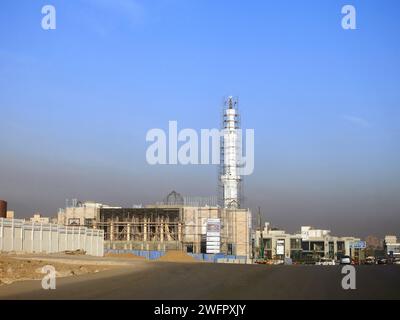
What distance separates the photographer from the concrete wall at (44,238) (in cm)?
5322

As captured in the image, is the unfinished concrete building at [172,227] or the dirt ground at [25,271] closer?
the dirt ground at [25,271]

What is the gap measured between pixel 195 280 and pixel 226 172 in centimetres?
8288

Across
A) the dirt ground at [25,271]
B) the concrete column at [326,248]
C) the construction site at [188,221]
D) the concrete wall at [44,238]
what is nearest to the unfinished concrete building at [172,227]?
the construction site at [188,221]

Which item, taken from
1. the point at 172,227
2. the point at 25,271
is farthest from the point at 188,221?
the point at 25,271

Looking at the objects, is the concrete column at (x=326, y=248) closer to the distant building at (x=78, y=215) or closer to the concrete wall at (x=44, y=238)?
the distant building at (x=78, y=215)

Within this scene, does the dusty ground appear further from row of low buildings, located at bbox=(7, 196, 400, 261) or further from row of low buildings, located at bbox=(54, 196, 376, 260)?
row of low buildings, located at bbox=(54, 196, 376, 260)

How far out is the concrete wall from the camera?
53.2 m

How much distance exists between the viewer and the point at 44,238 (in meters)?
59.2

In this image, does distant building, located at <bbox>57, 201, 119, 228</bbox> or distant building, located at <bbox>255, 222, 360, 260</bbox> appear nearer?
distant building, located at <bbox>57, 201, 119, 228</bbox>

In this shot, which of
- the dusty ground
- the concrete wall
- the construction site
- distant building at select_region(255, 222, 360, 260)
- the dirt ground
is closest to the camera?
the dusty ground

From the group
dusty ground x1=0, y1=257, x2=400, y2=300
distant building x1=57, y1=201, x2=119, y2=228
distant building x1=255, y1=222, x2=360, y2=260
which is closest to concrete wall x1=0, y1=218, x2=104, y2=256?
dusty ground x1=0, y1=257, x2=400, y2=300

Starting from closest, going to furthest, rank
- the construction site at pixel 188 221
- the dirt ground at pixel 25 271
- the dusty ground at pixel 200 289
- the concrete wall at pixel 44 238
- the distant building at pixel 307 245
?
1. the dusty ground at pixel 200 289
2. the dirt ground at pixel 25 271
3. the concrete wall at pixel 44 238
4. the construction site at pixel 188 221
5. the distant building at pixel 307 245

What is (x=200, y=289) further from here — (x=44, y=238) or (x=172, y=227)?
(x=172, y=227)
